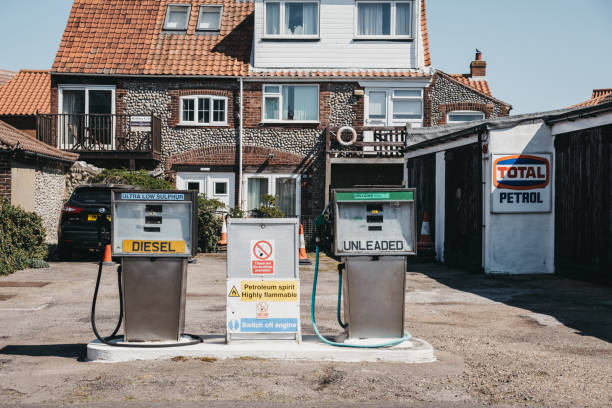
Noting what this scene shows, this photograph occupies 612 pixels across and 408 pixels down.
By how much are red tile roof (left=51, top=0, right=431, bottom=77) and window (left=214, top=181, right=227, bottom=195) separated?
12.9 ft

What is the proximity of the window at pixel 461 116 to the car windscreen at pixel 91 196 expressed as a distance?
15262 mm

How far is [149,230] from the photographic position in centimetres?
649

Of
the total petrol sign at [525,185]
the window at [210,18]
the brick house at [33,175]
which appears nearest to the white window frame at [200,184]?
the brick house at [33,175]

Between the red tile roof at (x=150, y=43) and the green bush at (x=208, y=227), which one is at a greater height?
the red tile roof at (x=150, y=43)

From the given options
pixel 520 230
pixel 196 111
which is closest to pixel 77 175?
pixel 196 111

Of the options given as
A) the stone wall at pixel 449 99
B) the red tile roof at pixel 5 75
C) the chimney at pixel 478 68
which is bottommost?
the stone wall at pixel 449 99

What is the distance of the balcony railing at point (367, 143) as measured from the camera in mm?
A: 22625

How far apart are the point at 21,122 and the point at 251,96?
633 inches

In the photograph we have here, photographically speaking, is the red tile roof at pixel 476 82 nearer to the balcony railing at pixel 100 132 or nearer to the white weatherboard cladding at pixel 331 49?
the white weatherboard cladding at pixel 331 49

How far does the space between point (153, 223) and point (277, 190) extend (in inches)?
696

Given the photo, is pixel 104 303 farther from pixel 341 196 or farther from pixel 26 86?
pixel 26 86

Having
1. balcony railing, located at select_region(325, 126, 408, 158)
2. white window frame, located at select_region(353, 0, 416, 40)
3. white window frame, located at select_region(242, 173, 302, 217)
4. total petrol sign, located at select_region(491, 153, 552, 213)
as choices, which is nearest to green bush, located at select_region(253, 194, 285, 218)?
white window frame, located at select_region(242, 173, 302, 217)

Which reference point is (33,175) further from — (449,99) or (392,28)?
(449,99)

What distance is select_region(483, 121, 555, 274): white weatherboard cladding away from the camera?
554 inches
